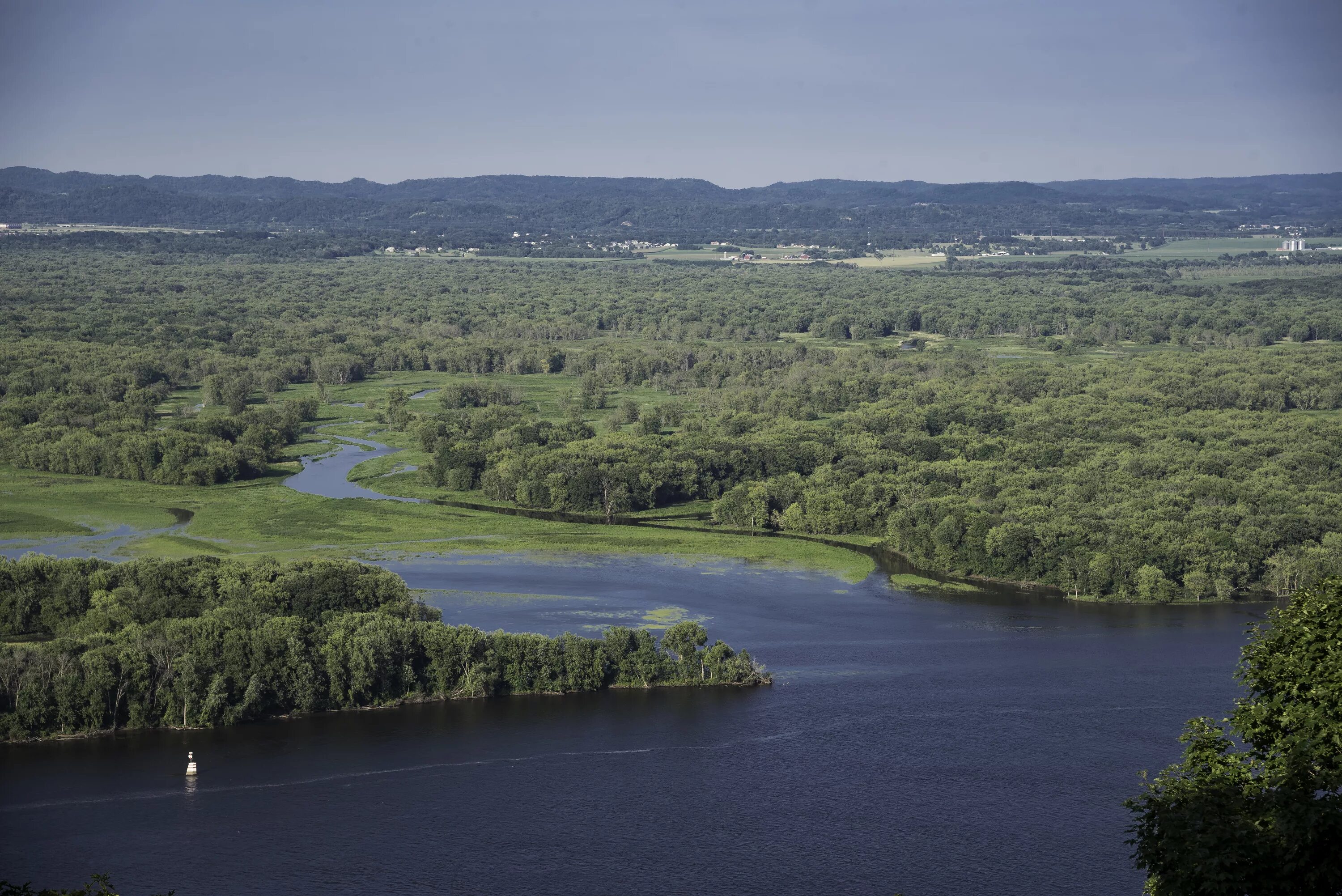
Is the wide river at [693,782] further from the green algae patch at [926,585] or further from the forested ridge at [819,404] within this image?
the forested ridge at [819,404]

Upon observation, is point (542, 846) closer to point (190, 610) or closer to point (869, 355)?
point (190, 610)

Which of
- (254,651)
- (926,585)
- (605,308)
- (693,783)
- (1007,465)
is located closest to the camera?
(693,783)

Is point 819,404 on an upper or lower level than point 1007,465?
upper

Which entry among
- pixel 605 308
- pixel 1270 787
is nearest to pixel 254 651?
pixel 1270 787

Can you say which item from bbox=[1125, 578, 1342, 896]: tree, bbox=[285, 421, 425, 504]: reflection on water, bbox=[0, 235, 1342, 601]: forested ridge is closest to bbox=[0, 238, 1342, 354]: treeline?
bbox=[0, 235, 1342, 601]: forested ridge

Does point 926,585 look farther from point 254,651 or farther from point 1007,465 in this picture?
point 254,651

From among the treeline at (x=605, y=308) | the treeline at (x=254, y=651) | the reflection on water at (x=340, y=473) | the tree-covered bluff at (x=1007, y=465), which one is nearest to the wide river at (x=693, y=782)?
the treeline at (x=254, y=651)
